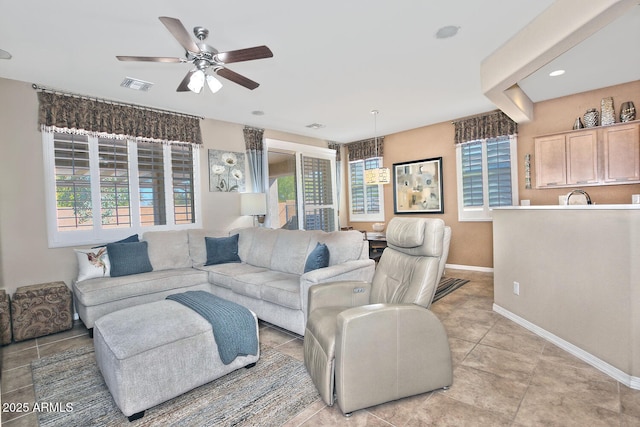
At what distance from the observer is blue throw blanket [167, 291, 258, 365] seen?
2.31 m

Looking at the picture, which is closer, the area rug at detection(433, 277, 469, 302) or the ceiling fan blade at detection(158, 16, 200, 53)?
the ceiling fan blade at detection(158, 16, 200, 53)

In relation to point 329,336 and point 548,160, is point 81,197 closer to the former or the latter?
point 329,336

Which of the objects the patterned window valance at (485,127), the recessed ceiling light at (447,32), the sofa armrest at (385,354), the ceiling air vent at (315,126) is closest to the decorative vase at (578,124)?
the patterned window valance at (485,127)

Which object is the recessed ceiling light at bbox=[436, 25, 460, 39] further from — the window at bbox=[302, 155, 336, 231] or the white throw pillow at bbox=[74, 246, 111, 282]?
the white throw pillow at bbox=[74, 246, 111, 282]

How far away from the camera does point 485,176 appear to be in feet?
18.2

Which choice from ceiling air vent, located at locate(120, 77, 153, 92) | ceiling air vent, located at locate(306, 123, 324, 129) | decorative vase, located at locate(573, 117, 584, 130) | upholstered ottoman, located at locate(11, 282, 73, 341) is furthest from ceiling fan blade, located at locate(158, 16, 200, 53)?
decorative vase, located at locate(573, 117, 584, 130)

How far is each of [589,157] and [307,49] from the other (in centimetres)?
395

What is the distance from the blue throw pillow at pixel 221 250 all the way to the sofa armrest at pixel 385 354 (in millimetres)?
2833

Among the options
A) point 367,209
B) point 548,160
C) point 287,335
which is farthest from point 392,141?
point 287,335

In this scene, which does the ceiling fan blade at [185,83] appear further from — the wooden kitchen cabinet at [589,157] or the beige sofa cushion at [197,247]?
the wooden kitchen cabinet at [589,157]

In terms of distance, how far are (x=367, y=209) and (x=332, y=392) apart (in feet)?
18.6

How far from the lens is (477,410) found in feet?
6.32

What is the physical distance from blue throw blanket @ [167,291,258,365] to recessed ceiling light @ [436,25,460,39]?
291cm

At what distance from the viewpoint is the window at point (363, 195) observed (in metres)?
7.19
